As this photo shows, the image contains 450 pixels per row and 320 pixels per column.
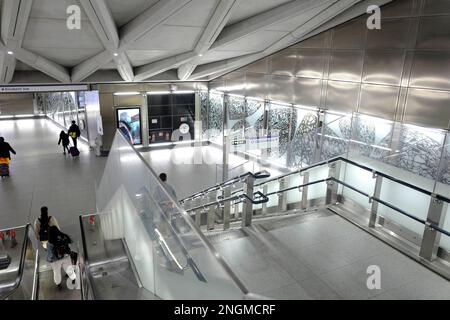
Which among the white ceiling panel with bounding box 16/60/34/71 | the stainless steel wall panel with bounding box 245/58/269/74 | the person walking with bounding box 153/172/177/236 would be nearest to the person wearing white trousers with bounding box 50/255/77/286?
the person walking with bounding box 153/172/177/236

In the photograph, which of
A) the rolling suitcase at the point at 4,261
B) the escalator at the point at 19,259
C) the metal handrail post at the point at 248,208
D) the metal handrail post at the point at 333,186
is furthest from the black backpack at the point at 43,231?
the metal handrail post at the point at 333,186

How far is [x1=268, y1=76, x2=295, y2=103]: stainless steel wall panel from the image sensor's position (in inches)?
442

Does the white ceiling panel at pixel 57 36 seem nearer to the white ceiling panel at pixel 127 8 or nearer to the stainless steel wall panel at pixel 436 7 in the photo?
the white ceiling panel at pixel 127 8

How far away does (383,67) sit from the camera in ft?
27.2

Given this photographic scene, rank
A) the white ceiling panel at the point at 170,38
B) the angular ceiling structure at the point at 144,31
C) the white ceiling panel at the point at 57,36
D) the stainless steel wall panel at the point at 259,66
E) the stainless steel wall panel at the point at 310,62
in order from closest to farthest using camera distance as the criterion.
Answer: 1. the angular ceiling structure at the point at 144,31
2. the white ceiling panel at the point at 57,36
3. the white ceiling panel at the point at 170,38
4. the stainless steel wall panel at the point at 310,62
5. the stainless steel wall panel at the point at 259,66

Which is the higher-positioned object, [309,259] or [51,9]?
[51,9]

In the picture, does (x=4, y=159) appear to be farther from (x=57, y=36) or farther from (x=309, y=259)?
(x=309, y=259)

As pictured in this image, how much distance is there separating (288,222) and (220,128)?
10.7 m

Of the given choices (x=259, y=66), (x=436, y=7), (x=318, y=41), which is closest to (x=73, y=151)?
(x=259, y=66)

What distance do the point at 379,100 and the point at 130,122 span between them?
10.0 m

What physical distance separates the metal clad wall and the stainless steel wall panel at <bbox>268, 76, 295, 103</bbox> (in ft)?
0.11

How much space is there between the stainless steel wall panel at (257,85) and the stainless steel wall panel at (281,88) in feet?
0.92

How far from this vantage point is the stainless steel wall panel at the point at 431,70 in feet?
23.0

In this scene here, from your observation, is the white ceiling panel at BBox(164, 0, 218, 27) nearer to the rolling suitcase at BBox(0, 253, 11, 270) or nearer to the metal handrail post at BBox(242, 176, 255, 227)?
the metal handrail post at BBox(242, 176, 255, 227)
